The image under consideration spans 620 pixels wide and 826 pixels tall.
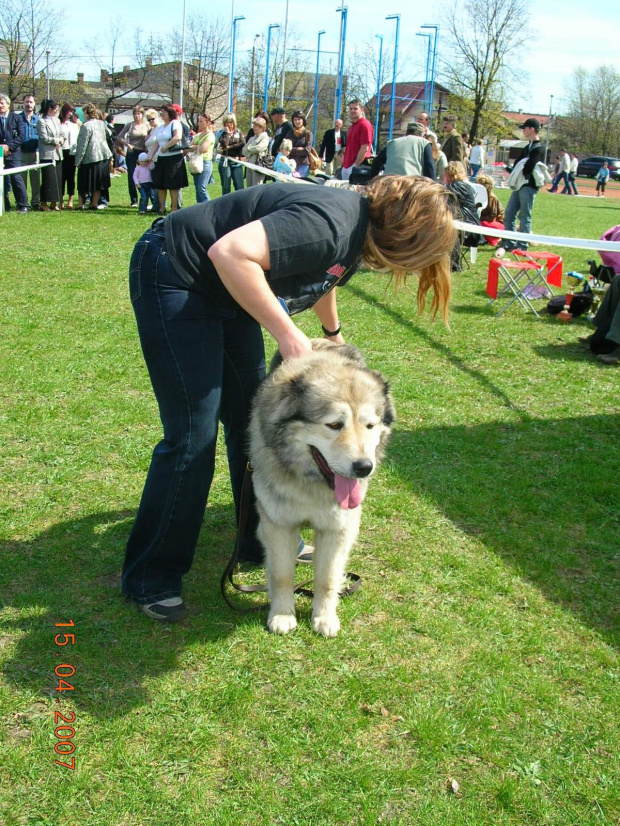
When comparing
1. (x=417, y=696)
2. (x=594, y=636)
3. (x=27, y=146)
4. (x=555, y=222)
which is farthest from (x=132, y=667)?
(x=555, y=222)

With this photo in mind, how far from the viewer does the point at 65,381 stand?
5.06 metres

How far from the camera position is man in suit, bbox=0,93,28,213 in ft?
41.1

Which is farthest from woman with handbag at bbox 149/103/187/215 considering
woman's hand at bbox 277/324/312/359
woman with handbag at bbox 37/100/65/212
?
woman's hand at bbox 277/324/312/359

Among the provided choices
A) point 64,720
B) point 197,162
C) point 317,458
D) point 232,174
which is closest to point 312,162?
point 232,174

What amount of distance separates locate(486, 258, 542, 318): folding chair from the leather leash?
5.54 m

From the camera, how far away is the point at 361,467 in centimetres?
229

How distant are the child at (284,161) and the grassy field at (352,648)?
975cm

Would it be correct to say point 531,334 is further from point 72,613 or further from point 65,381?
point 72,613

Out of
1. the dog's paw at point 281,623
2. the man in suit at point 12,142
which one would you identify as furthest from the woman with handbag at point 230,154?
the dog's paw at point 281,623

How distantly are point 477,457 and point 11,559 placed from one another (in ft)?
9.14

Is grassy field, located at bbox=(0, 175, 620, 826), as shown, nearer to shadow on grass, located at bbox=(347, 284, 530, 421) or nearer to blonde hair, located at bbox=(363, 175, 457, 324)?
shadow on grass, located at bbox=(347, 284, 530, 421)

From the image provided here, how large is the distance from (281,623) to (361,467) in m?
0.85

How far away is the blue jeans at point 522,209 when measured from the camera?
1052cm

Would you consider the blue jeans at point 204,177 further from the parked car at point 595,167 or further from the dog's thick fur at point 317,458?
the parked car at point 595,167
